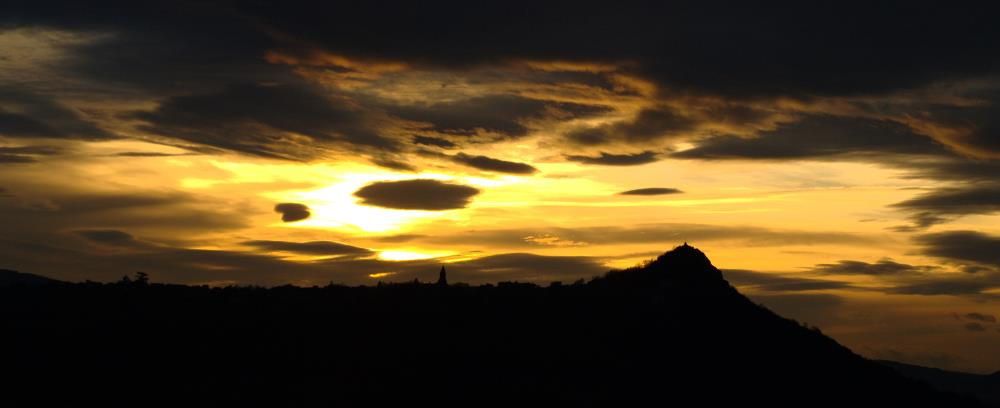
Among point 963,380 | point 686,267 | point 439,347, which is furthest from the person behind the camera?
point 963,380

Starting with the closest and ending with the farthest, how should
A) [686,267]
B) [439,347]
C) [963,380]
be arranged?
[439,347], [686,267], [963,380]

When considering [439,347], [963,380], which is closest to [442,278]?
[439,347]

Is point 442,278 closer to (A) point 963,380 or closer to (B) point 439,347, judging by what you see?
(B) point 439,347

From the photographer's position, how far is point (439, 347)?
141 feet

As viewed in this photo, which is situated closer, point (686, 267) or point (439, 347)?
point (439, 347)

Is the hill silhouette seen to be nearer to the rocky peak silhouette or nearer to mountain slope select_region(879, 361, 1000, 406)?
the rocky peak silhouette

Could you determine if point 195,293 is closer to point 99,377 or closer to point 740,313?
point 99,377

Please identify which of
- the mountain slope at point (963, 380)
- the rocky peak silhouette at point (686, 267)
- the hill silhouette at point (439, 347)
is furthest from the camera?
the mountain slope at point (963, 380)

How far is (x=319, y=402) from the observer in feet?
124

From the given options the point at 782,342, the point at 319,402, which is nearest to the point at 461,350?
the point at 319,402

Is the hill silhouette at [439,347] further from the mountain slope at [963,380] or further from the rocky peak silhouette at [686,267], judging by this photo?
the mountain slope at [963,380]

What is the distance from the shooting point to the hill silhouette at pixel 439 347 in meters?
39.1

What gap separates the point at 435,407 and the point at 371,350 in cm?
551

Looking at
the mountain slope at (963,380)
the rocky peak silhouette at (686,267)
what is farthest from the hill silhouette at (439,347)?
the mountain slope at (963,380)
